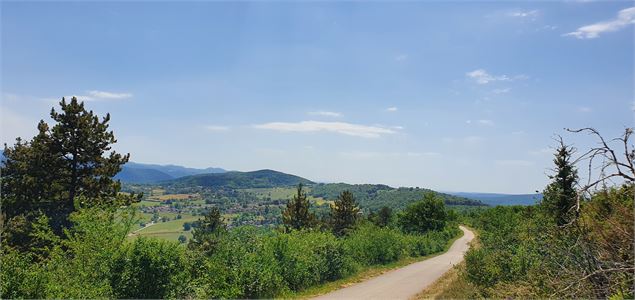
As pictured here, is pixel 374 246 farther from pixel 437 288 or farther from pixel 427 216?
pixel 427 216

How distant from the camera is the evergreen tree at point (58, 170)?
76.2 ft

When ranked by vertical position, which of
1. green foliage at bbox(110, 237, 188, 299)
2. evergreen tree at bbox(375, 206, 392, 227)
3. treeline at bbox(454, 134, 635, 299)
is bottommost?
evergreen tree at bbox(375, 206, 392, 227)

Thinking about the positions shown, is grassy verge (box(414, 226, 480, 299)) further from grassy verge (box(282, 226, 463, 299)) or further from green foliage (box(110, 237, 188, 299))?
green foliage (box(110, 237, 188, 299))

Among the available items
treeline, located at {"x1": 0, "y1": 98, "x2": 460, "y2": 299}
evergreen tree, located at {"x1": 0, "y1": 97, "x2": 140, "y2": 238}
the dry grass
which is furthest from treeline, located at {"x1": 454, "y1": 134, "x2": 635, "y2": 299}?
evergreen tree, located at {"x1": 0, "y1": 97, "x2": 140, "y2": 238}

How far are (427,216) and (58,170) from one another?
44.1 m

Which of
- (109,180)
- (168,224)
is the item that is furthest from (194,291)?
(168,224)

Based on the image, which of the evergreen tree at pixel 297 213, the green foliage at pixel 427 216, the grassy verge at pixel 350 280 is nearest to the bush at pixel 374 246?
the grassy verge at pixel 350 280

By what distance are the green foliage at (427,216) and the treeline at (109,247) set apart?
19.5m

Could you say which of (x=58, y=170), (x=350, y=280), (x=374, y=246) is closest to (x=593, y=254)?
(x=350, y=280)

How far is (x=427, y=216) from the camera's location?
53.8 metres

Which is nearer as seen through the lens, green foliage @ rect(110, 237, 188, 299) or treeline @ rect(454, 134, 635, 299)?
treeline @ rect(454, 134, 635, 299)

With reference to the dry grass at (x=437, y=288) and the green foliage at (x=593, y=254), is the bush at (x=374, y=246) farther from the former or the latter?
the green foliage at (x=593, y=254)

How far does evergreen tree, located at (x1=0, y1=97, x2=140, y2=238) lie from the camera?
2323 centimetres

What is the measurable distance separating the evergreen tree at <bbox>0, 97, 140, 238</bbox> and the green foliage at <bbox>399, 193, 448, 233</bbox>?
131ft
